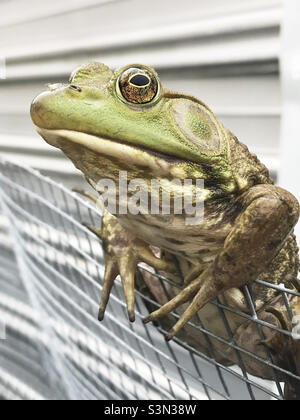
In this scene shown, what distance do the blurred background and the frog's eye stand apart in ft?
1.83

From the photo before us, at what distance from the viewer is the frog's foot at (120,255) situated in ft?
2.37

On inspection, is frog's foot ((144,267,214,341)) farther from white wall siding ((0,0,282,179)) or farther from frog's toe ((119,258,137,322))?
white wall siding ((0,0,282,179))

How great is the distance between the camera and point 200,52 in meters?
1.29

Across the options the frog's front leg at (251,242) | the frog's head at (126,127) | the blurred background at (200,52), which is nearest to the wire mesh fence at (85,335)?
the frog's front leg at (251,242)

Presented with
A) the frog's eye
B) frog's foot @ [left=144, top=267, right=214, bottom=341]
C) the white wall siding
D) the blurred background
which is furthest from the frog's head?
the white wall siding

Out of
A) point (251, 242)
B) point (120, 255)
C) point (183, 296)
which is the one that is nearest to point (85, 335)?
point (120, 255)

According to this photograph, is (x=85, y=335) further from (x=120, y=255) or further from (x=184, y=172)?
(x=184, y=172)

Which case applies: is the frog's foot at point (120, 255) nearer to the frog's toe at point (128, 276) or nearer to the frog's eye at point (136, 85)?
the frog's toe at point (128, 276)

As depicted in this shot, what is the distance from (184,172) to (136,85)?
133 mm

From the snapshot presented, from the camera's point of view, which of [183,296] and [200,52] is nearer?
[183,296]

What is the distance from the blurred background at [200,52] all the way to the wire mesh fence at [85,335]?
0.48m

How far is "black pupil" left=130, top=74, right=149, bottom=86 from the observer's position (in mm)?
527

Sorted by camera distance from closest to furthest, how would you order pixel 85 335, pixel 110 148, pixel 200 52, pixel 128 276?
pixel 110 148 → pixel 128 276 → pixel 200 52 → pixel 85 335
